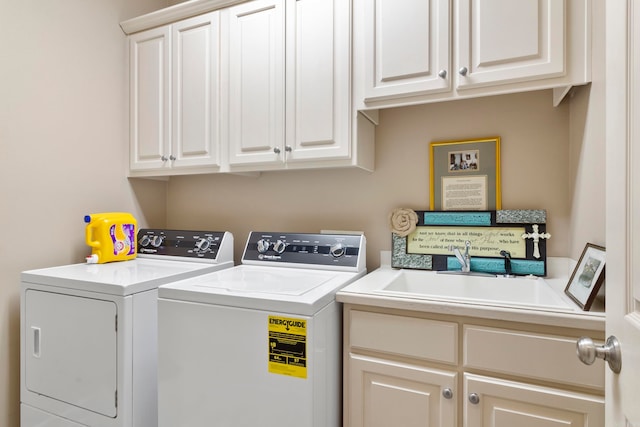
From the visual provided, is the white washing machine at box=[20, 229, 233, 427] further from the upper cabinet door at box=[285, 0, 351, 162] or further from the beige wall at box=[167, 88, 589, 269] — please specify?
the upper cabinet door at box=[285, 0, 351, 162]

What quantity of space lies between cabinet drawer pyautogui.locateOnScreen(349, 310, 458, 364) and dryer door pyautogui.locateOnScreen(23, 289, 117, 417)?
1.01 m

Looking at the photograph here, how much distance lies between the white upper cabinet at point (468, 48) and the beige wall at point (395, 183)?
196 mm

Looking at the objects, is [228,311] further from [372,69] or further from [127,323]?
[372,69]

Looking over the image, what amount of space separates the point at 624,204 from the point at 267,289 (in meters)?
1.07

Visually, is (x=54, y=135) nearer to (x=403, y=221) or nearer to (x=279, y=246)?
(x=279, y=246)

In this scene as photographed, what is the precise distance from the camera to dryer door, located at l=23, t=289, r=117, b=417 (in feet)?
4.81

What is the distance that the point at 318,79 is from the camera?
66.7 inches

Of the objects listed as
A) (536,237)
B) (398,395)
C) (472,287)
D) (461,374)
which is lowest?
(398,395)

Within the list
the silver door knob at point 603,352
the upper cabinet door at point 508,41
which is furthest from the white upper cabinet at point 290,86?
the silver door knob at point 603,352

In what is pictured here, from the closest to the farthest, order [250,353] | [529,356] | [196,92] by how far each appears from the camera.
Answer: [529,356] < [250,353] < [196,92]

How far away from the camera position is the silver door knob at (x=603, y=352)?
0.64 metres

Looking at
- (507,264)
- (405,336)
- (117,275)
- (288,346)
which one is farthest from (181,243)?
(507,264)

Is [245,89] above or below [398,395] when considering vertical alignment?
above

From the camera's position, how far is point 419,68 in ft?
4.85
